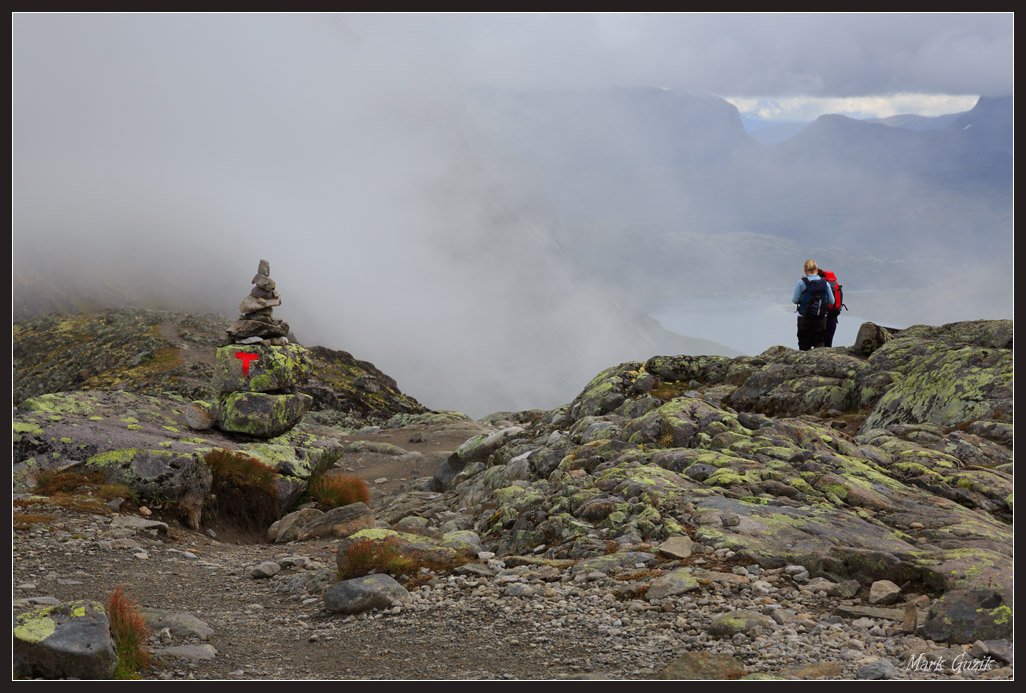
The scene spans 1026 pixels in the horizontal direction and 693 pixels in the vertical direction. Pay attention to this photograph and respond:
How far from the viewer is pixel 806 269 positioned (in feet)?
91.7

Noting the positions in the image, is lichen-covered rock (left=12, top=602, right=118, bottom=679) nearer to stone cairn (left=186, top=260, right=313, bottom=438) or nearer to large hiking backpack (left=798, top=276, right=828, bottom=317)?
stone cairn (left=186, top=260, right=313, bottom=438)

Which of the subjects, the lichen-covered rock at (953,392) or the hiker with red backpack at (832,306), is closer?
the lichen-covered rock at (953,392)

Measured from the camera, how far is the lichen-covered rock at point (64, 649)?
8.14 meters

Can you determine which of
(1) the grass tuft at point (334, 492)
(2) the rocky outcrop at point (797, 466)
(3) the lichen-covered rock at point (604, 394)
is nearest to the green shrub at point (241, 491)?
(1) the grass tuft at point (334, 492)

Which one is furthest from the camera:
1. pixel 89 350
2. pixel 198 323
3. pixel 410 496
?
pixel 198 323

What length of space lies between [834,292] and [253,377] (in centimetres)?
2338

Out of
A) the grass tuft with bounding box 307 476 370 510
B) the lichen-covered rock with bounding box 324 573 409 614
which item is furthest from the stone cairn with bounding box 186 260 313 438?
the lichen-covered rock with bounding box 324 573 409 614

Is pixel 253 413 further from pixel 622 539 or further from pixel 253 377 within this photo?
pixel 622 539

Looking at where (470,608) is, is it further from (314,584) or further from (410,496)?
(410,496)

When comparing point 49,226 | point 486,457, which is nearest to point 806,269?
point 486,457

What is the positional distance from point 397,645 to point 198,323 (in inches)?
2965

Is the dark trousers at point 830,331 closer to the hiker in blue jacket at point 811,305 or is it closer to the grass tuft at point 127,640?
the hiker in blue jacket at point 811,305

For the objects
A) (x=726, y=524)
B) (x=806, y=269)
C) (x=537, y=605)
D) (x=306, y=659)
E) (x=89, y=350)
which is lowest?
(x=306, y=659)

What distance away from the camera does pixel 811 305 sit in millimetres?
29750
